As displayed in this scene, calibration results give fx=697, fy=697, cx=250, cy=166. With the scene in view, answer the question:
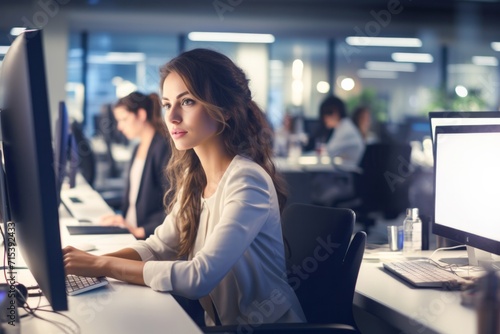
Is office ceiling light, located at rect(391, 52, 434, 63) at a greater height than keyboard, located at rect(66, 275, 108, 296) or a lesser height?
greater

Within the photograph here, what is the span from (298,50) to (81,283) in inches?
458

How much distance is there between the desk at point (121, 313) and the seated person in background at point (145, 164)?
5.87 feet

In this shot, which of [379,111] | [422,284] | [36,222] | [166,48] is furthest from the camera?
[379,111]

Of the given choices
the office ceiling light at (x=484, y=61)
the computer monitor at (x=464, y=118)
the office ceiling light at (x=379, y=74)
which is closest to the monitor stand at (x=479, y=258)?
the computer monitor at (x=464, y=118)

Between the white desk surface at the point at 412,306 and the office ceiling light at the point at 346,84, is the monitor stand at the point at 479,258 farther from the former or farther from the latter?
the office ceiling light at the point at 346,84

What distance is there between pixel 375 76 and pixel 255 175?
12.5 meters

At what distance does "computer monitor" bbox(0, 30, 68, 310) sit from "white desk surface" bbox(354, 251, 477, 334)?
33.3 inches

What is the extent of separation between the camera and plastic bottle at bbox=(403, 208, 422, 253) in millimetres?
2576

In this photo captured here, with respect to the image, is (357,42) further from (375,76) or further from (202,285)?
(202,285)

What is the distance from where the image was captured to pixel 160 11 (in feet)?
32.0

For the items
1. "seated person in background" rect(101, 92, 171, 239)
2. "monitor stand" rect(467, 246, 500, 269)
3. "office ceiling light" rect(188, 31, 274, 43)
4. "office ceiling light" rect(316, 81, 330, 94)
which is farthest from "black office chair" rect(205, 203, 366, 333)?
"office ceiling light" rect(316, 81, 330, 94)

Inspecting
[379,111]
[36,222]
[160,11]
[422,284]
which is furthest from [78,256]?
[379,111]

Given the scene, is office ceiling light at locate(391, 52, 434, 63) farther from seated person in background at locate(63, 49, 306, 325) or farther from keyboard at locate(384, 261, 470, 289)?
seated person in background at locate(63, 49, 306, 325)

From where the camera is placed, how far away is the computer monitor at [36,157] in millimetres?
1061
